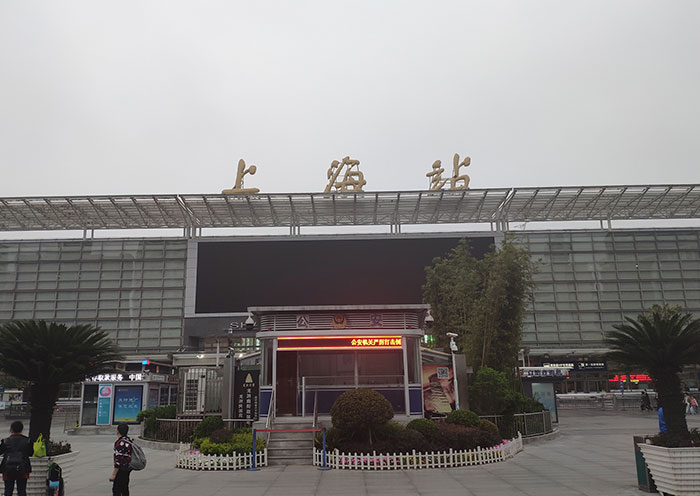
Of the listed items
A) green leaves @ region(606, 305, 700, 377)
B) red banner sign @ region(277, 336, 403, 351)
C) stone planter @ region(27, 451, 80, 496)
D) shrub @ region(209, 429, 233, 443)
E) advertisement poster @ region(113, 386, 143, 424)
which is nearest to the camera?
stone planter @ region(27, 451, 80, 496)

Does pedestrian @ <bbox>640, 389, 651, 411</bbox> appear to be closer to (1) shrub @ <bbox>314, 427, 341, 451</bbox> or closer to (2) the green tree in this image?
(2) the green tree

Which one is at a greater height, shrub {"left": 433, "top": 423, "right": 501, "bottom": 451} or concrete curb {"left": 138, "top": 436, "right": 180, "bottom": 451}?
shrub {"left": 433, "top": 423, "right": 501, "bottom": 451}

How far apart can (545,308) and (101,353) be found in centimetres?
4925

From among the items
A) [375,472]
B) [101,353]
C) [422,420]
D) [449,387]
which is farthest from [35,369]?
[449,387]

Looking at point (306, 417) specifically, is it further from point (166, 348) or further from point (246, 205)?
point (166, 348)

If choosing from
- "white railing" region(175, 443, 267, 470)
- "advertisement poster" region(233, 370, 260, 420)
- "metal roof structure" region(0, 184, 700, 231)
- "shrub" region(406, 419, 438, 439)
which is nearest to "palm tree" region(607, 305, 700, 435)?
"shrub" region(406, 419, 438, 439)

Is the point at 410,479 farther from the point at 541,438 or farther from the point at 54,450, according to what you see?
the point at 541,438

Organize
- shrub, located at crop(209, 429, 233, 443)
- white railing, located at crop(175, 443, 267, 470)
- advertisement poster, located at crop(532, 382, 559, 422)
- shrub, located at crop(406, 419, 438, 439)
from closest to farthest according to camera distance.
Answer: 1. white railing, located at crop(175, 443, 267, 470)
2. shrub, located at crop(406, 419, 438, 439)
3. shrub, located at crop(209, 429, 233, 443)
4. advertisement poster, located at crop(532, 382, 559, 422)

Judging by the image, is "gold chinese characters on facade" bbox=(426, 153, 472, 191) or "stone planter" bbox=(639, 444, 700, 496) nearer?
"stone planter" bbox=(639, 444, 700, 496)

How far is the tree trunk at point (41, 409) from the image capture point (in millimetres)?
12438

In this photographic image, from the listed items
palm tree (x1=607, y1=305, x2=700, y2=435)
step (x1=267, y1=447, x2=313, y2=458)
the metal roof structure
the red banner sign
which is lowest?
step (x1=267, y1=447, x2=313, y2=458)

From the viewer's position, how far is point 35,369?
1248 centimetres

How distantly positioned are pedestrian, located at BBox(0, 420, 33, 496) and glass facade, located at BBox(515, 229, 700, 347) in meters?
50.3

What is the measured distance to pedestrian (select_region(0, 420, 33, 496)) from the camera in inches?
389
